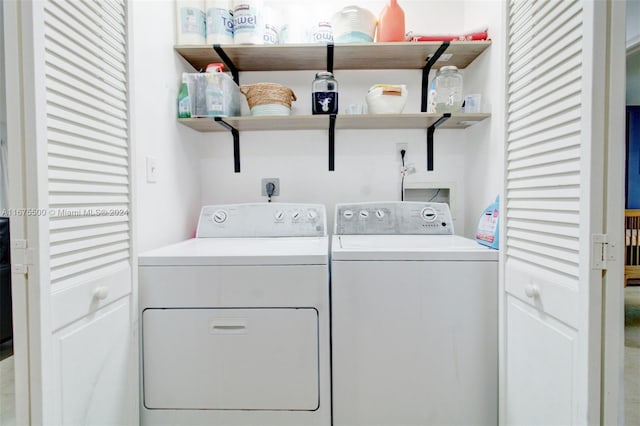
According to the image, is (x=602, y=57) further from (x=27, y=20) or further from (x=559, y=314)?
(x=27, y=20)

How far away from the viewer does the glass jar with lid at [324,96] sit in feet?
5.69

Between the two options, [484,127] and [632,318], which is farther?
[484,127]

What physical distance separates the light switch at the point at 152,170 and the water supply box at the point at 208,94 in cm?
36

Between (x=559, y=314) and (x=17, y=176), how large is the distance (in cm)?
150

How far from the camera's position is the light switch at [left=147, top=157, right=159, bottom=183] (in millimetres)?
1452

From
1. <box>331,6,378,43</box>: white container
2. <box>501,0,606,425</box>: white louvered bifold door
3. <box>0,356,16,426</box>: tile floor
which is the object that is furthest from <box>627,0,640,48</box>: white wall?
Answer: <box>0,356,16,426</box>: tile floor

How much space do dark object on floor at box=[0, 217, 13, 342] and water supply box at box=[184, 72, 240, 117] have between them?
0.97 meters

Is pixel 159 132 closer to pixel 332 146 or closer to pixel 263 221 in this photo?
pixel 263 221

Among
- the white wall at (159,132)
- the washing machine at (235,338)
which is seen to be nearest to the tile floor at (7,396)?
the washing machine at (235,338)

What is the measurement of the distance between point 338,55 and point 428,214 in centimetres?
101

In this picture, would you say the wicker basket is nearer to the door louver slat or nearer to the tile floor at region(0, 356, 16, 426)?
the door louver slat

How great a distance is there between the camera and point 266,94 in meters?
1.73

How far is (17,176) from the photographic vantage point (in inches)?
31.8

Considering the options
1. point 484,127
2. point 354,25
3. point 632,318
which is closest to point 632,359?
point 632,318
